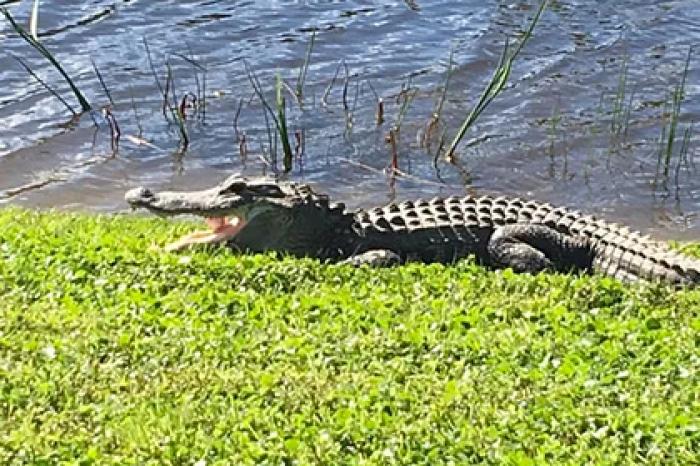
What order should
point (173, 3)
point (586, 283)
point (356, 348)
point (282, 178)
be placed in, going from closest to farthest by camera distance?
point (356, 348), point (586, 283), point (282, 178), point (173, 3)

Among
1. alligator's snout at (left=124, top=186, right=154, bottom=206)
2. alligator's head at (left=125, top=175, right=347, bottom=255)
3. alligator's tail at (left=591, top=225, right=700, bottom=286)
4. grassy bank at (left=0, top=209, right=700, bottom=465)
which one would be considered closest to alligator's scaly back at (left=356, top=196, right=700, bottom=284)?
alligator's tail at (left=591, top=225, right=700, bottom=286)

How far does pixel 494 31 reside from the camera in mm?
12781

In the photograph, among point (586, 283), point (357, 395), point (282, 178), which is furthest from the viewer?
point (282, 178)

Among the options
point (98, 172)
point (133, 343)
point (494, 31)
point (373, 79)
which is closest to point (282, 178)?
point (98, 172)

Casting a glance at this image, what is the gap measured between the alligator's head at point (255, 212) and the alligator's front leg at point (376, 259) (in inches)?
11.5

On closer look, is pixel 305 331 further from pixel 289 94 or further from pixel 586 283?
pixel 289 94

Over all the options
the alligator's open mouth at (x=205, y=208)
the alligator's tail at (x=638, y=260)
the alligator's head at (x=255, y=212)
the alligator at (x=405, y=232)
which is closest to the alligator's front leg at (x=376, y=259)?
the alligator at (x=405, y=232)

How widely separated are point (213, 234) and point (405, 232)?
1.01 meters

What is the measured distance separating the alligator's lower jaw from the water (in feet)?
6.92

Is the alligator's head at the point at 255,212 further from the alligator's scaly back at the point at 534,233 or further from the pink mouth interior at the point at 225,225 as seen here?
the alligator's scaly back at the point at 534,233

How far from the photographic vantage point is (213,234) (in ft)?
22.8

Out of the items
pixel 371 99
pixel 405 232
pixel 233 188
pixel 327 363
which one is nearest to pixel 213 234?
pixel 233 188

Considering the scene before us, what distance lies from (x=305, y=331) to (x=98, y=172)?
4.85 m

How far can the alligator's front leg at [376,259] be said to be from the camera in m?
6.76
